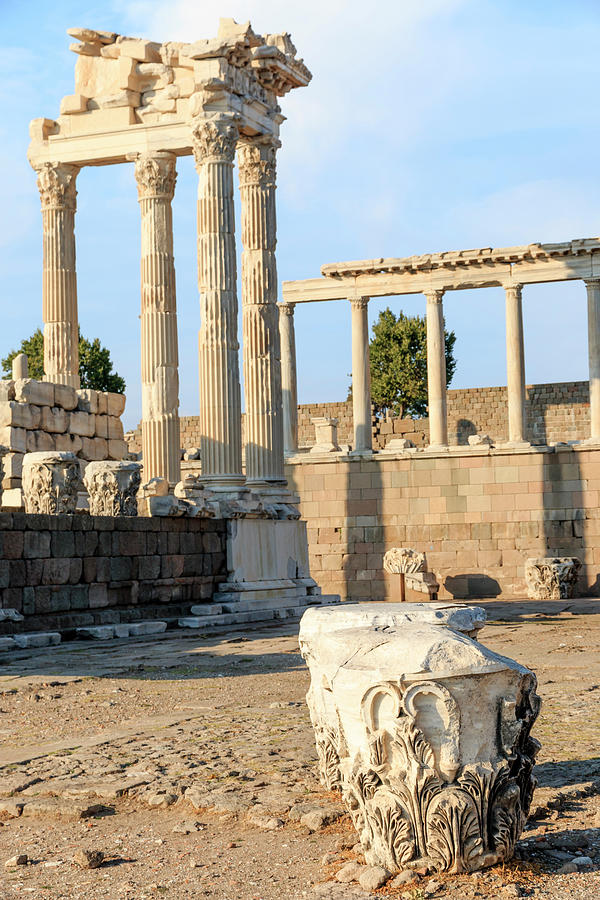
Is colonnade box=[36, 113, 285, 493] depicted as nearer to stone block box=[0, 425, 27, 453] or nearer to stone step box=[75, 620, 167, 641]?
stone block box=[0, 425, 27, 453]

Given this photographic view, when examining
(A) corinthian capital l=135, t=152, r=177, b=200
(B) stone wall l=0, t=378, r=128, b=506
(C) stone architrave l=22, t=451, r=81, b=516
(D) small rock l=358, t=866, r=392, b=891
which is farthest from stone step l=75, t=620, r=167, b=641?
(D) small rock l=358, t=866, r=392, b=891

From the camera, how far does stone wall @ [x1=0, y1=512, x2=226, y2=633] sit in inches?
538

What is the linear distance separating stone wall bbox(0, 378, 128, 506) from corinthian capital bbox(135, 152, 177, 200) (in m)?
3.43

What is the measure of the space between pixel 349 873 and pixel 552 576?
70.1 feet

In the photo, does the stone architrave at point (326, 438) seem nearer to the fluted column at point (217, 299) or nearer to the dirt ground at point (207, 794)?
the fluted column at point (217, 299)

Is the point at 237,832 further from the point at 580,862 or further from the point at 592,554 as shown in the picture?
the point at 592,554

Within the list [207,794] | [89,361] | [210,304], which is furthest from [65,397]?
[89,361]

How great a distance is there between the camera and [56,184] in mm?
20641

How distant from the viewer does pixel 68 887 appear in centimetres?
410

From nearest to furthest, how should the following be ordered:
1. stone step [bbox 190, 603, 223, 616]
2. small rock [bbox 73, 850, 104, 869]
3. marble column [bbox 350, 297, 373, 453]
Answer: small rock [bbox 73, 850, 104, 869], stone step [bbox 190, 603, 223, 616], marble column [bbox 350, 297, 373, 453]

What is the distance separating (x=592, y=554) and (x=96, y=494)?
13.3 meters

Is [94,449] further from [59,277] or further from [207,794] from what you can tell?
[207,794]

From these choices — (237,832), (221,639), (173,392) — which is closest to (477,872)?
(237,832)

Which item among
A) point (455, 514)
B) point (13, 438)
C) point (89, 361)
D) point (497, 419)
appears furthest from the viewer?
point (89, 361)
